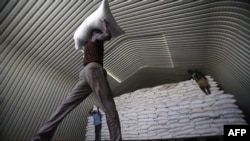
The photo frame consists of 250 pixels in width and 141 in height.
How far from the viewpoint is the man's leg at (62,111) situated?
186 cm

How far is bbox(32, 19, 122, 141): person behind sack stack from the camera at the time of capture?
6.02 feet

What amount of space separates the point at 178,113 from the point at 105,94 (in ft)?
11.0

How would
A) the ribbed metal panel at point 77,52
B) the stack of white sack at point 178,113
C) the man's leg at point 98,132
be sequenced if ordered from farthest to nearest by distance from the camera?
the man's leg at point 98,132 → the stack of white sack at point 178,113 → the ribbed metal panel at point 77,52

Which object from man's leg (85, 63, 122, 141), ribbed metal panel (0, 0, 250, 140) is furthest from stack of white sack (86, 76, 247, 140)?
man's leg (85, 63, 122, 141)

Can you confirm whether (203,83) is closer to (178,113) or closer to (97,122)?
(178,113)

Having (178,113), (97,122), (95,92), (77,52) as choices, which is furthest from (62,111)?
(97,122)

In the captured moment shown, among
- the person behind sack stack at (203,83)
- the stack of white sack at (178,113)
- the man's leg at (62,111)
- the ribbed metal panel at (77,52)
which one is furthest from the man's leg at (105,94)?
the person behind sack stack at (203,83)

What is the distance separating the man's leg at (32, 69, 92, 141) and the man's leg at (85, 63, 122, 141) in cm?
15

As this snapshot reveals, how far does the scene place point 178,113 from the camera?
4.84 m

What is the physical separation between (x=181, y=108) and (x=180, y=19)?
6.80ft

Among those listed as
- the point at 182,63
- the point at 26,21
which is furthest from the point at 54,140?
the point at 182,63

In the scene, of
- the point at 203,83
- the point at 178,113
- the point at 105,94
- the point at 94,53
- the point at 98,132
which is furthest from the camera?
the point at 98,132

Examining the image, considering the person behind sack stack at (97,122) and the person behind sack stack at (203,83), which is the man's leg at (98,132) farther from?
the person behind sack stack at (203,83)

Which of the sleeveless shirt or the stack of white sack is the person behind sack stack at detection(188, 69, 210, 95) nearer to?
the stack of white sack
